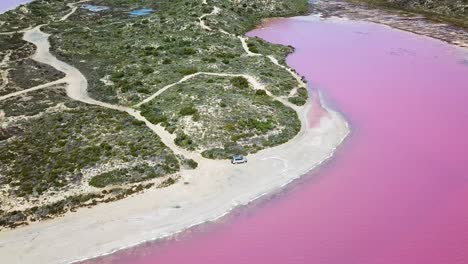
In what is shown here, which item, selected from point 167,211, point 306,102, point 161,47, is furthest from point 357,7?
point 167,211

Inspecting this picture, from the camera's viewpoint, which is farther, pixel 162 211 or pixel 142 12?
pixel 142 12

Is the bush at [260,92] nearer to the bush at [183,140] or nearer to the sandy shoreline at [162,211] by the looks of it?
the sandy shoreline at [162,211]

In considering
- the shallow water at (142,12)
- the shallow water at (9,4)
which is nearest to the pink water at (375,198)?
the shallow water at (142,12)

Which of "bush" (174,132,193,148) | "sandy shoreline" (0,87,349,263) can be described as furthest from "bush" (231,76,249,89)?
"sandy shoreline" (0,87,349,263)

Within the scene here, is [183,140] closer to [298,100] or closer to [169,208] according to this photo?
[169,208]

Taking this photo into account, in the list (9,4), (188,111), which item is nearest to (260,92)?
(188,111)

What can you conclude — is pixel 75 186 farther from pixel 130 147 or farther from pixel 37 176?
pixel 130 147
